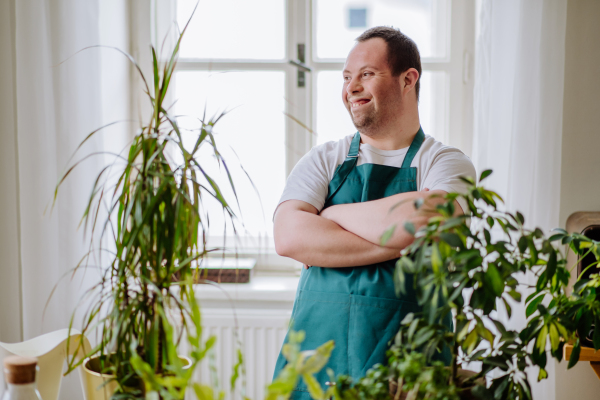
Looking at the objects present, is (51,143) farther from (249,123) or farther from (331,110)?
(331,110)

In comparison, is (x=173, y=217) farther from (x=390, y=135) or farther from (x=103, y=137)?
(x=103, y=137)

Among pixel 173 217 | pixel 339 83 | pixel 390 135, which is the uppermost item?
pixel 339 83

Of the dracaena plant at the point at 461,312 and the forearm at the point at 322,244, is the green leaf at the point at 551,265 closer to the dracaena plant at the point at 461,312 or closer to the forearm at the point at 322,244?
the dracaena plant at the point at 461,312

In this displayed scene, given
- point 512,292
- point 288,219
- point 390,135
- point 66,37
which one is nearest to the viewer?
point 512,292

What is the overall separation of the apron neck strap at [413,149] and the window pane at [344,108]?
36.9 inches

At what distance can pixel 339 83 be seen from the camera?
248 cm

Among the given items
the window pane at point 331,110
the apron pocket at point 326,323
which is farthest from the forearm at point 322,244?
the window pane at point 331,110

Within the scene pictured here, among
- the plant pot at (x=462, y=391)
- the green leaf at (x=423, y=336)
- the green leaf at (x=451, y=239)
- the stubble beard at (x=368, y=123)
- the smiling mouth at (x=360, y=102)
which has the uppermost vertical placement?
the smiling mouth at (x=360, y=102)

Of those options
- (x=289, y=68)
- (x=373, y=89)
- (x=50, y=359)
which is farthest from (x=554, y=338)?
(x=289, y=68)

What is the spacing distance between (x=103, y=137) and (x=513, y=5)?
5.66ft

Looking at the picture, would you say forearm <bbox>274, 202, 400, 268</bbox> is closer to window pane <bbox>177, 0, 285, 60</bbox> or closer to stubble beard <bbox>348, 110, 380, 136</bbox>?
stubble beard <bbox>348, 110, 380, 136</bbox>

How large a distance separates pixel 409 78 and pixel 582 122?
988 mm

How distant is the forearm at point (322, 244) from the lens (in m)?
1.33

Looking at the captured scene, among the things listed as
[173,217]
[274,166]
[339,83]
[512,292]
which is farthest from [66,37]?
[512,292]
